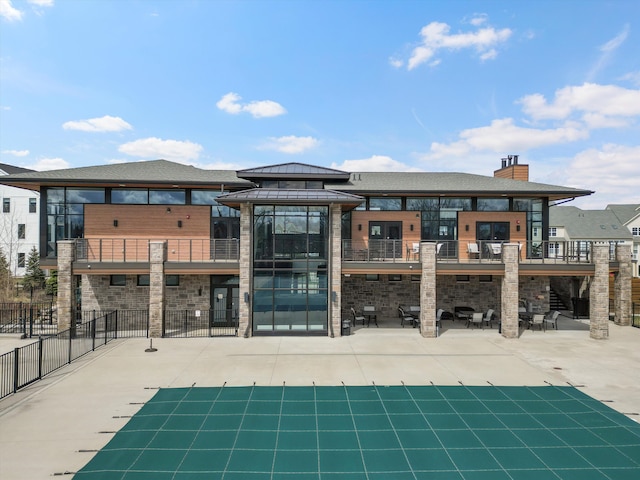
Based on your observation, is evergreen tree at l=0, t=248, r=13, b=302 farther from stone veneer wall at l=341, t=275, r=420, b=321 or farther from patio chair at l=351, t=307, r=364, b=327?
patio chair at l=351, t=307, r=364, b=327

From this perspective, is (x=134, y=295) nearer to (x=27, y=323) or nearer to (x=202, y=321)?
(x=202, y=321)

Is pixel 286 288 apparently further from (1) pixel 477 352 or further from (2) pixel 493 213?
(2) pixel 493 213

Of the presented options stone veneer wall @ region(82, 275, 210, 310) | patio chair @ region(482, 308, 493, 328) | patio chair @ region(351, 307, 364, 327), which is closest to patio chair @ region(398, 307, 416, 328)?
patio chair @ region(351, 307, 364, 327)

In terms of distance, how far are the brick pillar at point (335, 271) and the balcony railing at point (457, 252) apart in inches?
57.5

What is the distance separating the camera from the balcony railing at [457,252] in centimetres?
2073

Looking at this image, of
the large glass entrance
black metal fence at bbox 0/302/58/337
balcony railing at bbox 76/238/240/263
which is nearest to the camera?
black metal fence at bbox 0/302/58/337

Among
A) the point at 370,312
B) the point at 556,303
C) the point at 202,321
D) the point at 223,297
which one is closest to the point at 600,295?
the point at 556,303

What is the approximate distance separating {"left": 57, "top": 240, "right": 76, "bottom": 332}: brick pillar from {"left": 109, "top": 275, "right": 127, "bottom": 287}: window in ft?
7.62

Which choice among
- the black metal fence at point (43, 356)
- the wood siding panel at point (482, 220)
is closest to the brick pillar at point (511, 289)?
the wood siding panel at point (482, 220)

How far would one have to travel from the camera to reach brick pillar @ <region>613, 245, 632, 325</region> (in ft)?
69.9

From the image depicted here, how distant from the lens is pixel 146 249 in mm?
20844

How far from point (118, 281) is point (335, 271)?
39.3 ft

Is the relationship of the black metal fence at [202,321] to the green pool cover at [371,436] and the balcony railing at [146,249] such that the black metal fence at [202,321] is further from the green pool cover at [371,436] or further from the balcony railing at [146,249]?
the green pool cover at [371,436]

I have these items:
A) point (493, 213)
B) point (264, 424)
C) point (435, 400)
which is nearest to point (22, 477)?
point (264, 424)
